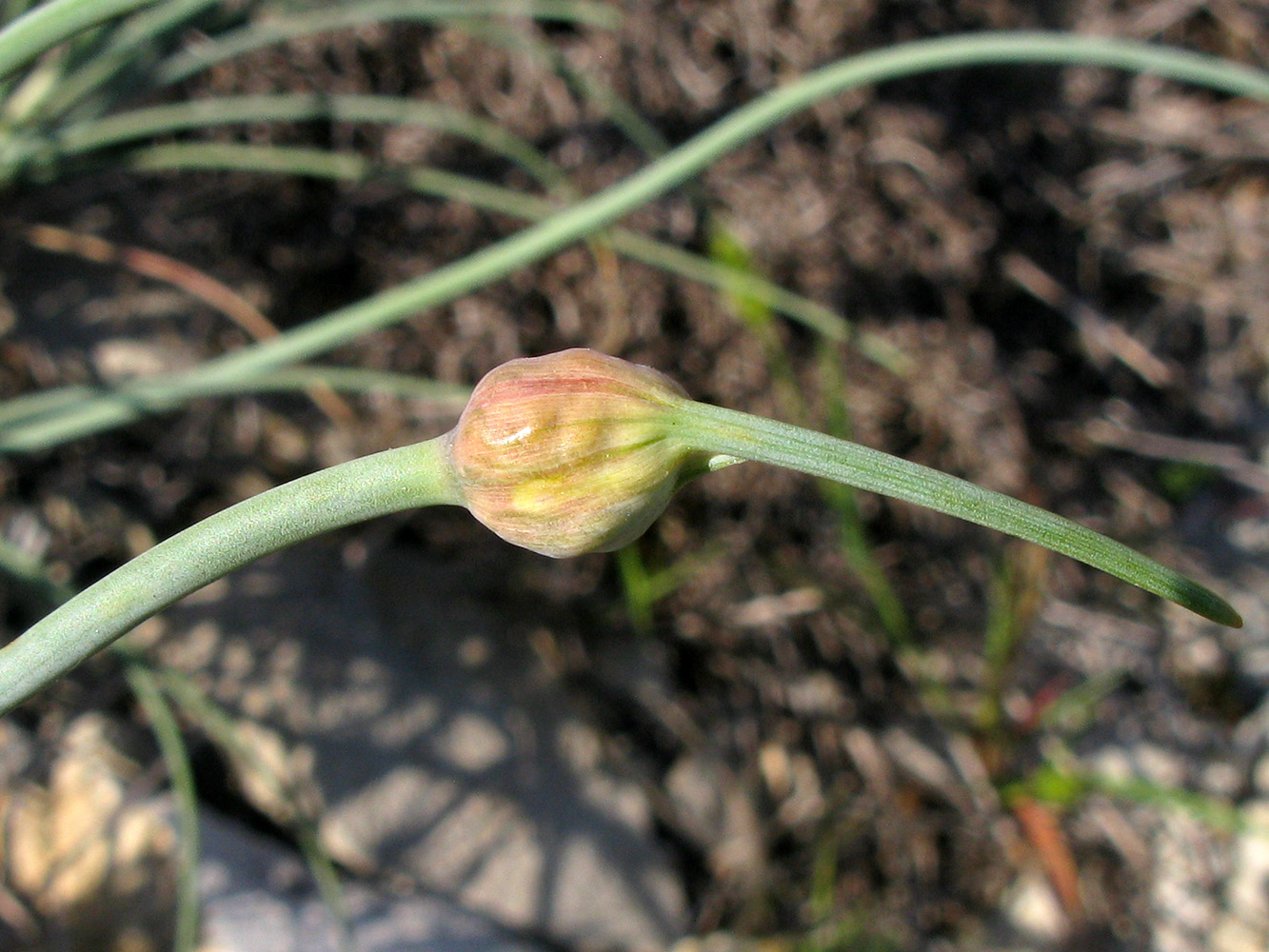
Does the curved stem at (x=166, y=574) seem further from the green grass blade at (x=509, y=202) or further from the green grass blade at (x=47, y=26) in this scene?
the green grass blade at (x=509, y=202)

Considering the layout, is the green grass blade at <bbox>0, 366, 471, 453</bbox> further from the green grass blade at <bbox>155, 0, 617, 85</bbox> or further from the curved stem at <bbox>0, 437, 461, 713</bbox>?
the curved stem at <bbox>0, 437, 461, 713</bbox>

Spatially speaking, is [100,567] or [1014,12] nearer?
[100,567]

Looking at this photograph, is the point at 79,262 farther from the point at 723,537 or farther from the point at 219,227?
the point at 723,537

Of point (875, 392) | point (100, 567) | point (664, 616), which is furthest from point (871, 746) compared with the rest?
point (100, 567)

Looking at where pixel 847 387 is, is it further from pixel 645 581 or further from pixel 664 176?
pixel 664 176

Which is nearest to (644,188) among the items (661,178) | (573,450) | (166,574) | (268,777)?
(661,178)
